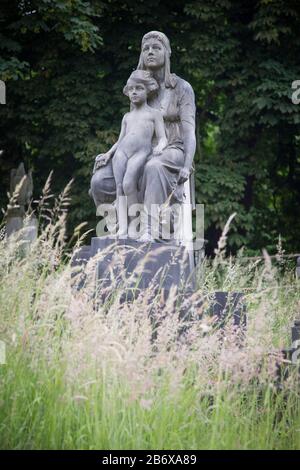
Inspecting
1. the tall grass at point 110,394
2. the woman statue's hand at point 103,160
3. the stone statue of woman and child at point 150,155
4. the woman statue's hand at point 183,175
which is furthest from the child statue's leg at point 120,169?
the tall grass at point 110,394

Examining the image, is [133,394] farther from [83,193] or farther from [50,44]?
[50,44]

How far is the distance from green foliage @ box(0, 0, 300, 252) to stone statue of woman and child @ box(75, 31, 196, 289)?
16.8ft

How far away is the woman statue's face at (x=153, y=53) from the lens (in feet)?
20.6

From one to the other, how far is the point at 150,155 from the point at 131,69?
6987mm

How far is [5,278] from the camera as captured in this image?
159 inches

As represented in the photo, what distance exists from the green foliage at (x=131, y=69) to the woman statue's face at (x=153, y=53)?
16.6ft

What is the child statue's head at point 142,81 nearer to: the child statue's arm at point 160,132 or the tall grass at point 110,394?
the child statue's arm at point 160,132

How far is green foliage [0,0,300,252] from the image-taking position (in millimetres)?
11797

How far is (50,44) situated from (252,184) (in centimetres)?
461

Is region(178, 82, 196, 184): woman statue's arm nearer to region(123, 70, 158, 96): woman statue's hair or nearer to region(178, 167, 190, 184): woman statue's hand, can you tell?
region(178, 167, 190, 184): woman statue's hand

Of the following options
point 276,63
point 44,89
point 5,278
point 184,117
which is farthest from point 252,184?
point 5,278

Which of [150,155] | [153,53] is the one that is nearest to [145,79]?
[153,53]

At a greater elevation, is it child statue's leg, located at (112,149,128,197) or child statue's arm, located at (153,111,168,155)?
child statue's arm, located at (153,111,168,155)

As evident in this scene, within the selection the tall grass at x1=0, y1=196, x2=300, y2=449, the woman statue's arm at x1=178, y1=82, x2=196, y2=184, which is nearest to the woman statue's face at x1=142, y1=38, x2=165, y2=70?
the woman statue's arm at x1=178, y1=82, x2=196, y2=184
